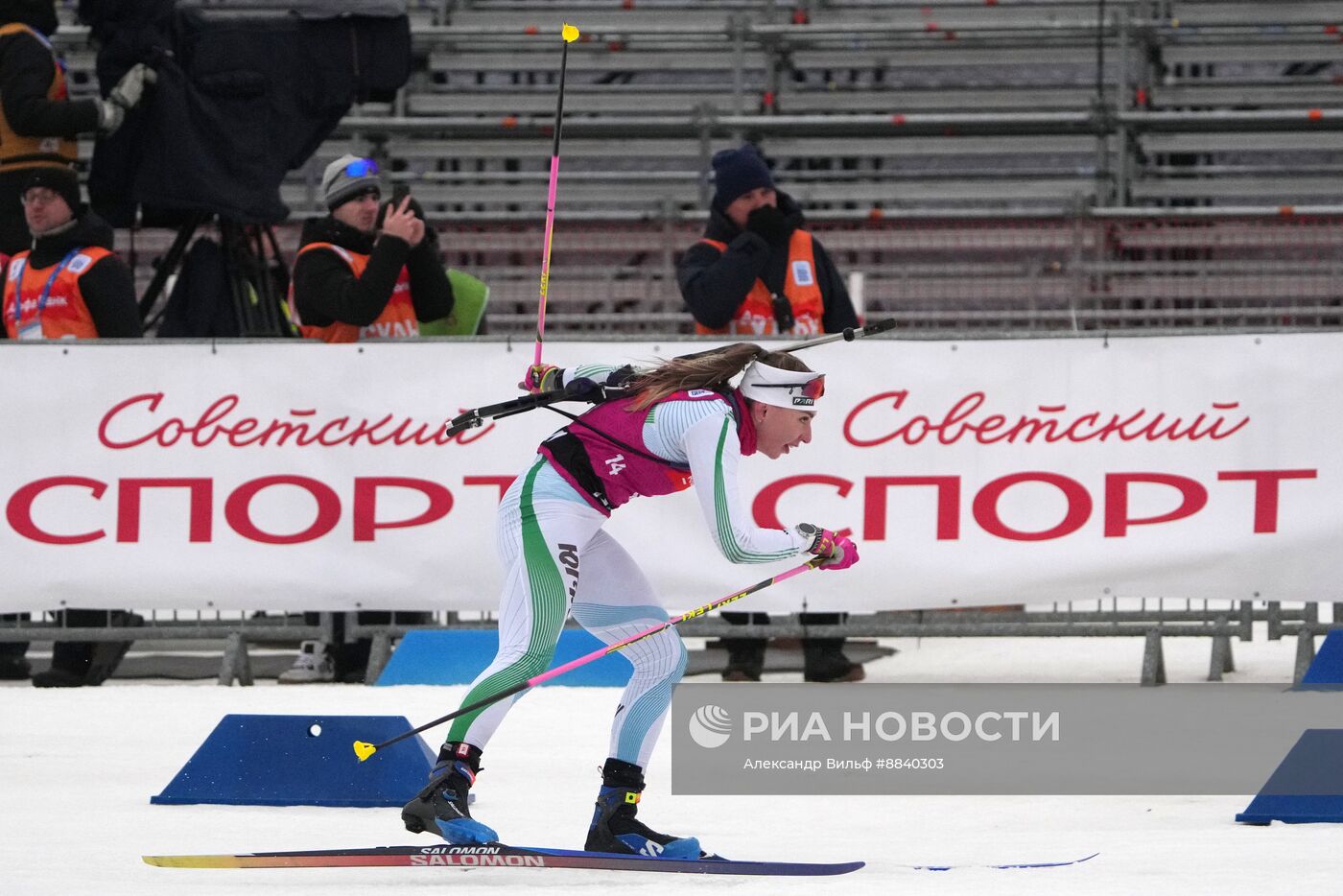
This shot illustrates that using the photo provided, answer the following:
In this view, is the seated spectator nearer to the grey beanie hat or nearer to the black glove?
the grey beanie hat

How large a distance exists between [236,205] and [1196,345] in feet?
17.4

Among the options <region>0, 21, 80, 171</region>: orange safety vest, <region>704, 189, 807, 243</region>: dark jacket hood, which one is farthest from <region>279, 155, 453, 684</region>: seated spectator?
<region>0, 21, 80, 171</region>: orange safety vest

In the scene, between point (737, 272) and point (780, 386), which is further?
point (737, 272)

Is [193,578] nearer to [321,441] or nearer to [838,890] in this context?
[321,441]

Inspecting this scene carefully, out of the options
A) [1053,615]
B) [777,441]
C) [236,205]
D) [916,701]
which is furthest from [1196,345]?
[236,205]

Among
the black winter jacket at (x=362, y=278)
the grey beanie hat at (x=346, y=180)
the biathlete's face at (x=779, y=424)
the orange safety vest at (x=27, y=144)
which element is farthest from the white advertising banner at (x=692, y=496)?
the biathlete's face at (x=779, y=424)

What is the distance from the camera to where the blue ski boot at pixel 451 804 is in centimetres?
521

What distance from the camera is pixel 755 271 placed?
380 inches

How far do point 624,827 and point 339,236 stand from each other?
16.1ft

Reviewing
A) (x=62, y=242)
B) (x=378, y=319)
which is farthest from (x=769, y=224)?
(x=62, y=242)

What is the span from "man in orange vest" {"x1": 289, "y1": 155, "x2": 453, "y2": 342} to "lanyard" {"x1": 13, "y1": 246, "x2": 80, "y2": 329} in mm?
1167

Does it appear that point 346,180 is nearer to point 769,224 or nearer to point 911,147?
point 769,224

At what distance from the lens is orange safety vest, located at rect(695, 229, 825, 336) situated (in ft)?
32.0

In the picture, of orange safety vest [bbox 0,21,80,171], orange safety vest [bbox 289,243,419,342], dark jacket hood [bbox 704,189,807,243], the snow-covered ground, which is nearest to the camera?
the snow-covered ground
